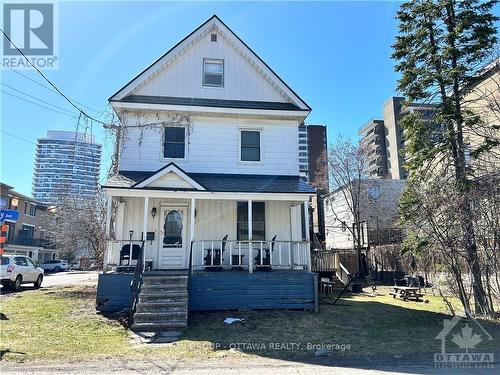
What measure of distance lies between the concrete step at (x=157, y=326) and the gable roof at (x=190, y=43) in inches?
340

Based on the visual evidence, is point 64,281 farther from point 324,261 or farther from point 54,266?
point 54,266

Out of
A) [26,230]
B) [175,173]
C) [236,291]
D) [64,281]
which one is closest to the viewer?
[236,291]

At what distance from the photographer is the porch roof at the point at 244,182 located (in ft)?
40.6

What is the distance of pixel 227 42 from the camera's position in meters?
15.2

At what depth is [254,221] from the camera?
44.9ft

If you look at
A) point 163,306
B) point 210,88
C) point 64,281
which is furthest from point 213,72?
point 64,281

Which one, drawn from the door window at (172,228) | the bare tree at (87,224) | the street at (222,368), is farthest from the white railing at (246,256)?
the bare tree at (87,224)

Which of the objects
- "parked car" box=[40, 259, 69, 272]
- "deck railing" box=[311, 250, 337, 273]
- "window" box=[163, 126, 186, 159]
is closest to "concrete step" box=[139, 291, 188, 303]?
"window" box=[163, 126, 186, 159]

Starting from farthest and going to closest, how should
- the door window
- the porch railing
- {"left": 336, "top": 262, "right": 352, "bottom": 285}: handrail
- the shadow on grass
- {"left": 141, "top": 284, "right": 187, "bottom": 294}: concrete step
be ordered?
{"left": 336, "top": 262, "right": 352, "bottom": 285}: handrail, the door window, the porch railing, {"left": 141, "top": 284, "right": 187, "bottom": 294}: concrete step, the shadow on grass

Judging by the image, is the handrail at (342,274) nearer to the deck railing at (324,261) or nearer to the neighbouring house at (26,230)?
the deck railing at (324,261)

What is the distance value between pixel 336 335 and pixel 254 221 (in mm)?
5864

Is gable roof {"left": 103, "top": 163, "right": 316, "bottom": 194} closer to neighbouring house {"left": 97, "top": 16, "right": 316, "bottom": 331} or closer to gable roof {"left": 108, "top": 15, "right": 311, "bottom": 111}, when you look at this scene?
neighbouring house {"left": 97, "top": 16, "right": 316, "bottom": 331}

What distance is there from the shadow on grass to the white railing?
1.65 meters

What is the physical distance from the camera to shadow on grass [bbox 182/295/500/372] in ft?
23.1
